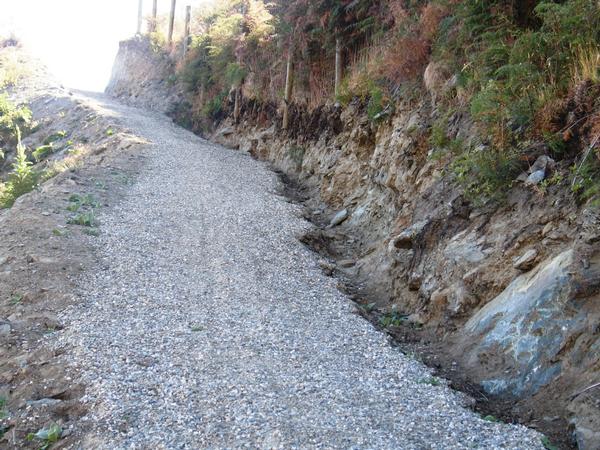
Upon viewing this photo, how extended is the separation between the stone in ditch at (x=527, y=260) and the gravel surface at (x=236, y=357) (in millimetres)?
1894

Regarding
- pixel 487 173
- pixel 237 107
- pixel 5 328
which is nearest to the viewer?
pixel 5 328

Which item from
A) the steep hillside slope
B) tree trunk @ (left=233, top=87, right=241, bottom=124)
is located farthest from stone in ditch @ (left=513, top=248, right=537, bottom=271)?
tree trunk @ (left=233, top=87, right=241, bottom=124)

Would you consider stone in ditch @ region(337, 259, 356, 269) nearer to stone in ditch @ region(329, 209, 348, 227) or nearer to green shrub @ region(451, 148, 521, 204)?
stone in ditch @ region(329, 209, 348, 227)

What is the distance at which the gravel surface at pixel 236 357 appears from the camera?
5.28 meters

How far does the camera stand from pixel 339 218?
13.6m

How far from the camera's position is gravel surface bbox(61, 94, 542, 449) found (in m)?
5.28

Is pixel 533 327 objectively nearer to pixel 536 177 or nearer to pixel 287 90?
pixel 536 177

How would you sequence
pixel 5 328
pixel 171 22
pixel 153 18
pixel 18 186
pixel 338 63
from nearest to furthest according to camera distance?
pixel 5 328 < pixel 18 186 < pixel 338 63 < pixel 171 22 < pixel 153 18

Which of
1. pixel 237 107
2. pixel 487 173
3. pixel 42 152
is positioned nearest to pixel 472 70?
pixel 487 173

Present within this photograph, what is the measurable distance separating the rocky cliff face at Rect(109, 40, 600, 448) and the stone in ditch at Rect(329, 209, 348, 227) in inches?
1.1

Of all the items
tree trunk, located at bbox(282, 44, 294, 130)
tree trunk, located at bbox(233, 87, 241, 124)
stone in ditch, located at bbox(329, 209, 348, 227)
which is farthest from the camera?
tree trunk, located at bbox(233, 87, 241, 124)

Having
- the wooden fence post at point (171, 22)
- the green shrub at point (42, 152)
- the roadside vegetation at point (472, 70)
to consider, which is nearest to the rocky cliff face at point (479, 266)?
the roadside vegetation at point (472, 70)

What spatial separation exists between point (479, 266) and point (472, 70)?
435 centimetres

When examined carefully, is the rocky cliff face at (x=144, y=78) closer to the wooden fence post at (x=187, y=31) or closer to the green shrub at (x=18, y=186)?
the wooden fence post at (x=187, y=31)
